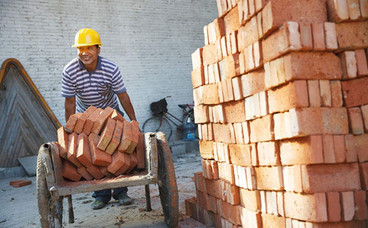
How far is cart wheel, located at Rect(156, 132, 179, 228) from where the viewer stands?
3053 mm

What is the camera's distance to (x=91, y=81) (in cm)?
433

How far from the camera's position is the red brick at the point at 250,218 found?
8.50 feet

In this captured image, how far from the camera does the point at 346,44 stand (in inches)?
84.9

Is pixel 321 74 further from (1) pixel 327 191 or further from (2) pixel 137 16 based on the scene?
(2) pixel 137 16

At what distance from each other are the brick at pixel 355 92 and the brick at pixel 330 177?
14.6 inches

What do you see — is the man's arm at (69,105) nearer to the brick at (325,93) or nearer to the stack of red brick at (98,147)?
the stack of red brick at (98,147)

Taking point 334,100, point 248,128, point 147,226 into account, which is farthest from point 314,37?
point 147,226

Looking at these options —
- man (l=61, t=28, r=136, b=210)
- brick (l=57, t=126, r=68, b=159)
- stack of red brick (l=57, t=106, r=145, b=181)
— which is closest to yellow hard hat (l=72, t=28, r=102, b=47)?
man (l=61, t=28, r=136, b=210)

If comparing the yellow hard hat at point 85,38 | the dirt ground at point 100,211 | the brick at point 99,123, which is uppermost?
the yellow hard hat at point 85,38

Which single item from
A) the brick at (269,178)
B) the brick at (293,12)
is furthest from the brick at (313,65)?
the brick at (269,178)

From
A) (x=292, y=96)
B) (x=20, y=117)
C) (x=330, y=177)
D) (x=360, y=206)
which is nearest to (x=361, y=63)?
(x=292, y=96)

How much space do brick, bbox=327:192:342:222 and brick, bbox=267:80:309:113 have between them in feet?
1.78

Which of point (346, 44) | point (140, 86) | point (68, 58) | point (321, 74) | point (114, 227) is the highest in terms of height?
point (68, 58)

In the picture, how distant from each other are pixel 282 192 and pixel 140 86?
8122 millimetres
